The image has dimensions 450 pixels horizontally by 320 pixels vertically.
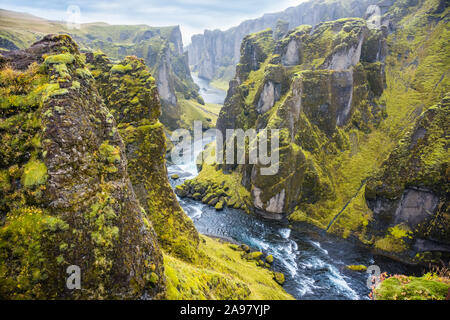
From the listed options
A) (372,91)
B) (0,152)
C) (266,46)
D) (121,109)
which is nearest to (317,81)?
(372,91)

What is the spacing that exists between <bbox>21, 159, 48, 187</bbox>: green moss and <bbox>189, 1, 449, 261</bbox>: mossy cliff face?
59.1 meters

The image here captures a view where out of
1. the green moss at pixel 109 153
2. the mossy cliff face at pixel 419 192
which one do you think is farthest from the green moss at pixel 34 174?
the mossy cliff face at pixel 419 192

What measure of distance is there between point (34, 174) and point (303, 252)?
5533cm

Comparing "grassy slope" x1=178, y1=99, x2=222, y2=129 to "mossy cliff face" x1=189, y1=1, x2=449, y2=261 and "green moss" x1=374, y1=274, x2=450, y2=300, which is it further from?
"green moss" x1=374, y1=274, x2=450, y2=300

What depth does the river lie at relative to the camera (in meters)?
44.7

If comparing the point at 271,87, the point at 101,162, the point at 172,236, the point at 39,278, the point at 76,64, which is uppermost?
the point at 271,87

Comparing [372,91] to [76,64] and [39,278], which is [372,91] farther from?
[39,278]

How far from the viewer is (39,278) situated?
11.0 metres

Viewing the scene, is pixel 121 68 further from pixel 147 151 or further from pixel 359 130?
pixel 359 130

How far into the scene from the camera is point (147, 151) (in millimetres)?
28703

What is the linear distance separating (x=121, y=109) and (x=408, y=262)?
64012 mm

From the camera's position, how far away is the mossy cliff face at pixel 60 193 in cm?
1120

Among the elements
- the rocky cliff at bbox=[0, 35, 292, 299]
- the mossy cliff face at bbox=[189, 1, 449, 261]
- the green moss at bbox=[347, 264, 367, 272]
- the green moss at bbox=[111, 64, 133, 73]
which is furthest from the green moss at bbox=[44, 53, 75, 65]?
the mossy cliff face at bbox=[189, 1, 449, 261]

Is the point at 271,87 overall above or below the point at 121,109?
above
